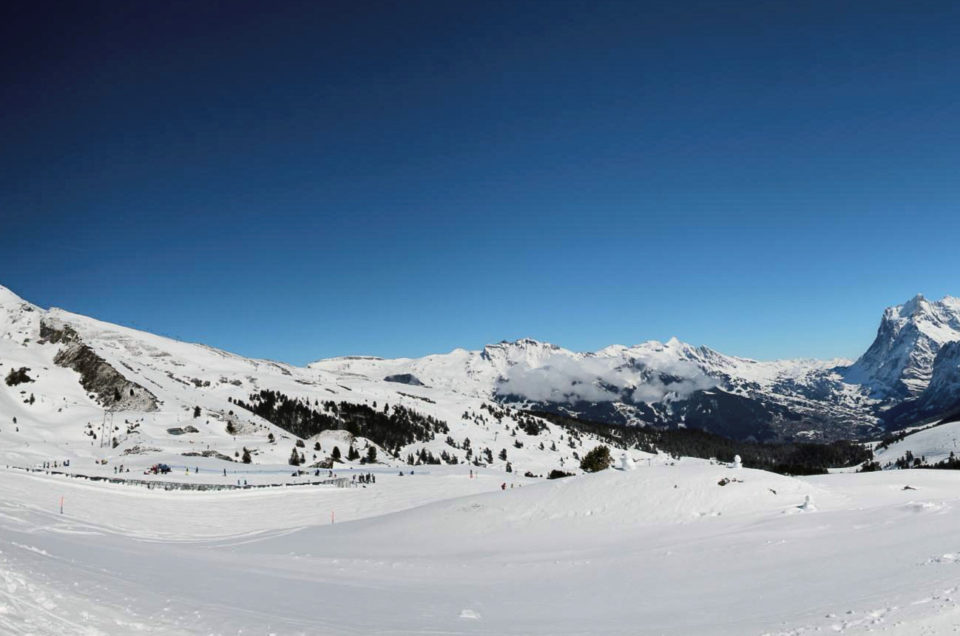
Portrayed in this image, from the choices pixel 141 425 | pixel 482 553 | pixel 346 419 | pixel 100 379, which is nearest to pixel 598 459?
pixel 482 553

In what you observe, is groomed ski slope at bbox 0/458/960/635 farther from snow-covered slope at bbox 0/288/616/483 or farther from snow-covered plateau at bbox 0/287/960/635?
snow-covered slope at bbox 0/288/616/483

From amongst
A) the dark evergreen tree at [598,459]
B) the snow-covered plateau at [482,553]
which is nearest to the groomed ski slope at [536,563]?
the snow-covered plateau at [482,553]

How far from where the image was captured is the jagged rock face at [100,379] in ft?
369

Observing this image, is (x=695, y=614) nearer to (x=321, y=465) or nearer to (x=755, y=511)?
(x=755, y=511)

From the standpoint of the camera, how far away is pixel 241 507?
47031 mm

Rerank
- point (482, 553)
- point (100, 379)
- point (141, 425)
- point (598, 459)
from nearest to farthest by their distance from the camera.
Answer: point (482, 553) → point (598, 459) → point (141, 425) → point (100, 379)

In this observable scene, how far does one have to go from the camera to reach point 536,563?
23.2 m

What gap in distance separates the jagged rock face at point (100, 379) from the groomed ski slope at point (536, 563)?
77.7m

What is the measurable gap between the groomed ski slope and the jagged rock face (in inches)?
3061

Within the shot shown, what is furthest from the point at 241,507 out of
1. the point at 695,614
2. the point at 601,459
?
the point at 695,614

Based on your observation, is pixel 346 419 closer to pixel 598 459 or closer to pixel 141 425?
pixel 141 425

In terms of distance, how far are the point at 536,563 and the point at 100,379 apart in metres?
126

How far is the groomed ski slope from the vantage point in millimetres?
12219

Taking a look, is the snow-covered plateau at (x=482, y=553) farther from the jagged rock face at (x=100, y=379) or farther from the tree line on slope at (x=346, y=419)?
the tree line on slope at (x=346, y=419)
